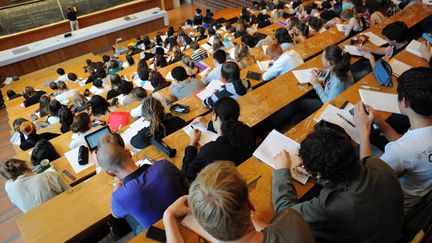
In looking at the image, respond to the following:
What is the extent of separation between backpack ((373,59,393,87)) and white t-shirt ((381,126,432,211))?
1209mm

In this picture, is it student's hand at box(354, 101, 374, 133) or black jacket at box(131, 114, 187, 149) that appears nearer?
student's hand at box(354, 101, 374, 133)

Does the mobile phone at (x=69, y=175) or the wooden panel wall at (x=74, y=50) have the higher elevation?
the mobile phone at (x=69, y=175)

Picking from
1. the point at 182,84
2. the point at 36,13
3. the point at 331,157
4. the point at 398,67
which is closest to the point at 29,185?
the point at 182,84

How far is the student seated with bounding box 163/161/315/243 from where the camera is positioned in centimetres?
113

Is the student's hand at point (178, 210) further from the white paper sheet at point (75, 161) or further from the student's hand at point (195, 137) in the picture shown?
the white paper sheet at point (75, 161)

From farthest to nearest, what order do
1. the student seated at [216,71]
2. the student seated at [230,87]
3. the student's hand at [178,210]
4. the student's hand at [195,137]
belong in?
the student seated at [216,71] → the student seated at [230,87] → the student's hand at [195,137] → the student's hand at [178,210]

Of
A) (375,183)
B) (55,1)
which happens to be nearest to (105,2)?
(55,1)

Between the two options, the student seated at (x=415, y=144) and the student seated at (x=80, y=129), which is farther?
the student seated at (x=80, y=129)

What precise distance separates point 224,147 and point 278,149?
17.1 inches

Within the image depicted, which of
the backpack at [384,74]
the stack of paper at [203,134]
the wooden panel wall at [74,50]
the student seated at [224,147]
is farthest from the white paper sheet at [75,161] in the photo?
the wooden panel wall at [74,50]

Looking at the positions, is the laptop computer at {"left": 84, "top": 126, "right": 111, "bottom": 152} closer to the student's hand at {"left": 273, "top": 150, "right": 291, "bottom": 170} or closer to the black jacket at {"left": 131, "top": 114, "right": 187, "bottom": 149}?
the black jacket at {"left": 131, "top": 114, "right": 187, "bottom": 149}

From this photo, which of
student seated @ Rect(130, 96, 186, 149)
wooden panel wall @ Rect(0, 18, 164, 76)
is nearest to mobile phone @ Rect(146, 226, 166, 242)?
student seated @ Rect(130, 96, 186, 149)

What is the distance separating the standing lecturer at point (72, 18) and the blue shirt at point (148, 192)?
10.5 meters

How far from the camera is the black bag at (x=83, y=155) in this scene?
9.58ft
